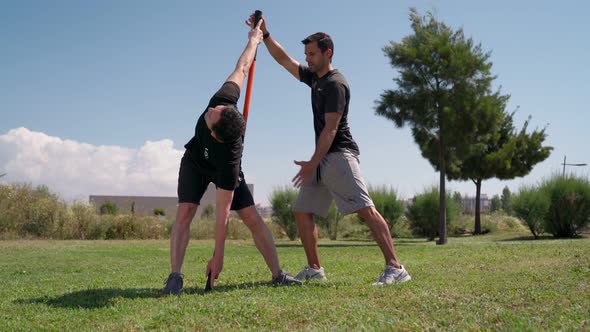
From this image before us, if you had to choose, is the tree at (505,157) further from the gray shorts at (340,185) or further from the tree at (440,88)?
the gray shorts at (340,185)

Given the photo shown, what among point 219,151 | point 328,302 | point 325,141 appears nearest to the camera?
point 328,302

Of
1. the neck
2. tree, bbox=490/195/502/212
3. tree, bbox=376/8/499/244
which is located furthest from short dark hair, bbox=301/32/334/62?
tree, bbox=490/195/502/212

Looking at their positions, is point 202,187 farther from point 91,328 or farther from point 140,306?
point 91,328

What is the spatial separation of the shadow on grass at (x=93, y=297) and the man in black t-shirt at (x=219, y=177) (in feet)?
0.86

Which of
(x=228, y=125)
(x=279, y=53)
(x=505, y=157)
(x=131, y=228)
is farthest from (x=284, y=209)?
(x=228, y=125)

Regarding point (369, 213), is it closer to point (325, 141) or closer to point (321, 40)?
point (325, 141)

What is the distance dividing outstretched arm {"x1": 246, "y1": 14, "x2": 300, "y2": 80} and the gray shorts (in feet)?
3.69

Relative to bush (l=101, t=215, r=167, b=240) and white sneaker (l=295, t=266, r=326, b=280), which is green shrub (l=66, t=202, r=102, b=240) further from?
white sneaker (l=295, t=266, r=326, b=280)

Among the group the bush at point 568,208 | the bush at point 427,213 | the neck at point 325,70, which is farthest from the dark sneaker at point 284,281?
the bush at point 427,213

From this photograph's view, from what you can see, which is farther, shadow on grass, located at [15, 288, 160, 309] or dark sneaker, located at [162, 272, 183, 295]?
dark sneaker, located at [162, 272, 183, 295]

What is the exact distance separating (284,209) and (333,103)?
1437cm

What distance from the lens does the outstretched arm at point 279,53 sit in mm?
5777

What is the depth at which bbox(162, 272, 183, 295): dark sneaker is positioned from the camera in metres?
4.62

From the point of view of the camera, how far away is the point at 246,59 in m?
5.02
